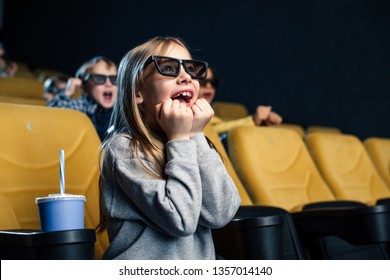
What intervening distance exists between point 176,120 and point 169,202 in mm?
128

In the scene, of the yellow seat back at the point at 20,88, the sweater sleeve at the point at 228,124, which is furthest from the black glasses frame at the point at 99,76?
the yellow seat back at the point at 20,88

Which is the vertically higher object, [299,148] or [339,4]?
[339,4]

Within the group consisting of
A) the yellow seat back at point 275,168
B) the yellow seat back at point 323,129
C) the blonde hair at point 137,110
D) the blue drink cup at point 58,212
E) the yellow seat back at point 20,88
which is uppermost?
the blonde hair at point 137,110

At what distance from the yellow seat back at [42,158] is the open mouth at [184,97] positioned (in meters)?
0.33

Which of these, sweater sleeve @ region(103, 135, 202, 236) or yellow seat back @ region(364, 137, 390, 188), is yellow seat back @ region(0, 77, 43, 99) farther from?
sweater sleeve @ region(103, 135, 202, 236)

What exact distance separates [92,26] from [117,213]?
449cm

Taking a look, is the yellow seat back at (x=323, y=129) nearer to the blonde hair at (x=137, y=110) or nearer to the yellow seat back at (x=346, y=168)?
the yellow seat back at (x=346, y=168)

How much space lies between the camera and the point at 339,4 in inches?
157

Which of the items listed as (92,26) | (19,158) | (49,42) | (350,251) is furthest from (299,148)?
(49,42)

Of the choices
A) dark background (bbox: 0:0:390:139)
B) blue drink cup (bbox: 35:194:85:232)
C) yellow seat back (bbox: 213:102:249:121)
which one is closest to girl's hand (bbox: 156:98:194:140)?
blue drink cup (bbox: 35:194:85:232)

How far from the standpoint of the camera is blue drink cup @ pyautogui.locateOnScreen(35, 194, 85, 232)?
34.5 inches

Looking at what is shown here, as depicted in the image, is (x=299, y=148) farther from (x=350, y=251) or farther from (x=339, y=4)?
(x=339, y=4)

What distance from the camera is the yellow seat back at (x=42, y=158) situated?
1.16 m
